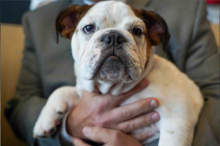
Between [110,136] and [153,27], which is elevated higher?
[153,27]

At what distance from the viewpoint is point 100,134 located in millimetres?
1021

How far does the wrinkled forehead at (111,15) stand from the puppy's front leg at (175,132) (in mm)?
522

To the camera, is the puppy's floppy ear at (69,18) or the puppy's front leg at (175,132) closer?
the puppy's front leg at (175,132)

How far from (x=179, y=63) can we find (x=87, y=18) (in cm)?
85

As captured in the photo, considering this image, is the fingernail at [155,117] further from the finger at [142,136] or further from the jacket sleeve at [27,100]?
the jacket sleeve at [27,100]

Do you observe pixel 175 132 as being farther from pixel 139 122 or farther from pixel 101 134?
pixel 101 134

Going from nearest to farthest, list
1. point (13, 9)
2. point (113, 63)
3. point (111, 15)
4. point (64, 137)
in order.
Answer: point (113, 63)
point (111, 15)
point (64, 137)
point (13, 9)


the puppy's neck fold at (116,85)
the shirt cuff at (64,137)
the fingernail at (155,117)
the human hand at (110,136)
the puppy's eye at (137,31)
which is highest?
the puppy's eye at (137,31)

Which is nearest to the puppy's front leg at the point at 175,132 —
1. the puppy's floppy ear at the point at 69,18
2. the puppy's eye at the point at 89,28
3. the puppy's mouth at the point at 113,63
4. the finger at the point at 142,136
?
the finger at the point at 142,136

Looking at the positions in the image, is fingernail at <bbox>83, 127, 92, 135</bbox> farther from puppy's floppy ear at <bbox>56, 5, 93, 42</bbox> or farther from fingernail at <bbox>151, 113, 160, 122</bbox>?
puppy's floppy ear at <bbox>56, 5, 93, 42</bbox>

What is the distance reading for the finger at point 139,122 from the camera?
37.9 inches

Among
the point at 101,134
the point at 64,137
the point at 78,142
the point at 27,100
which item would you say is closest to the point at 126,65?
the point at 101,134

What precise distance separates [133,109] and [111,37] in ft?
1.29

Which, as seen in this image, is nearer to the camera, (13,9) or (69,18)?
(69,18)
